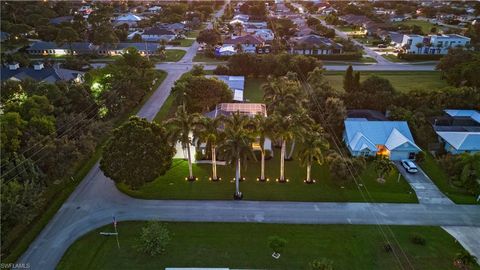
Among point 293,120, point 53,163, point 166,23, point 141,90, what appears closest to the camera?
point 53,163

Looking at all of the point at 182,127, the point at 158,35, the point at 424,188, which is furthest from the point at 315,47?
the point at 182,127

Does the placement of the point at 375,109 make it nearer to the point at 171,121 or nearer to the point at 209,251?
the point at 171,121

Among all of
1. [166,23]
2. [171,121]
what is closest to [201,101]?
[171,121]

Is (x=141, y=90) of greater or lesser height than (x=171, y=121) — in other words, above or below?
below

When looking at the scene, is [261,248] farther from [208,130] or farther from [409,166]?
[409,166]

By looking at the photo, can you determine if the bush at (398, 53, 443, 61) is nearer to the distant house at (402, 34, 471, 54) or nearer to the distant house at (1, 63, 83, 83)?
the distant house at (402, 34, 471, 54)

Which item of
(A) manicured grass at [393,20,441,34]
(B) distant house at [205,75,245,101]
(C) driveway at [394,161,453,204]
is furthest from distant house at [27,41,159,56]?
(A) manicured grass at [393,20,441,34]

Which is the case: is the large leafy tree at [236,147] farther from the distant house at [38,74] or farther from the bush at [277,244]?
the distant house at [38,74]
